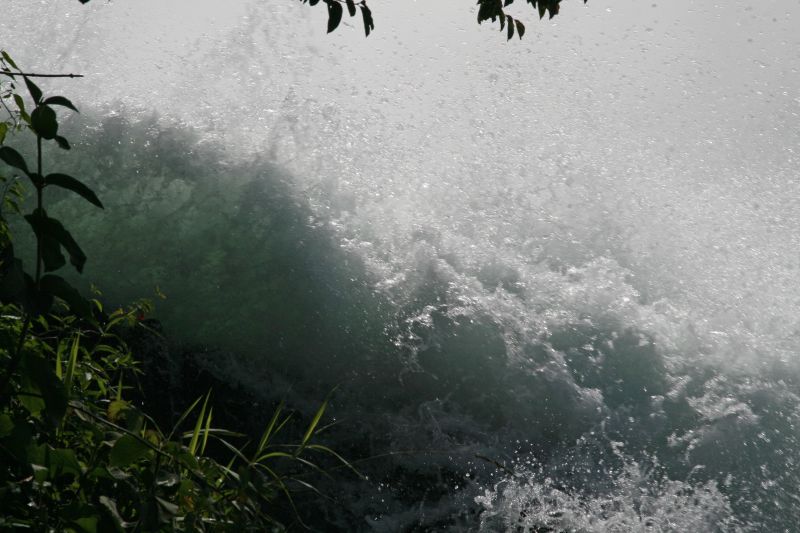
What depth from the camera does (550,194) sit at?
4.38m

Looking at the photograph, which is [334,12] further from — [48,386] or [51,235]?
[48,386]

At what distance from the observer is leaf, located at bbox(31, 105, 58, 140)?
41.7 inches

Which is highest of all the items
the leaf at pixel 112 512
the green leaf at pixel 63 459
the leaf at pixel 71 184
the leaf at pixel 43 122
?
the leaf at pixel 43 122

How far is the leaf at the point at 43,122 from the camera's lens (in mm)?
1059

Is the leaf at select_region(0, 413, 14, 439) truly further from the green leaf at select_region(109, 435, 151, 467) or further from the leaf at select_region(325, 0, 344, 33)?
the leaf at select_region(325, 0, 344, 33)


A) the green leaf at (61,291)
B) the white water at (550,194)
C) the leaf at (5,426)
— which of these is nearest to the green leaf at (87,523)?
the leaf at (5,426)

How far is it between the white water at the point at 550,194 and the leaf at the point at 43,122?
1.96 meters

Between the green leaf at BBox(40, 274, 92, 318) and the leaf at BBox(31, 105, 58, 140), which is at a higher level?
the leaf at BBox(31, 105, 58, 140)

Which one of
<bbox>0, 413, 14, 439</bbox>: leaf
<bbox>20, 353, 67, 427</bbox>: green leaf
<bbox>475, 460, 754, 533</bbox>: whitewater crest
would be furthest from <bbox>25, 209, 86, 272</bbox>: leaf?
<bbox>475, 460, 754, 533</bbox>: whitewater crest

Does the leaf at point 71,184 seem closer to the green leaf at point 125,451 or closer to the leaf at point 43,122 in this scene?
the leaf at point 43,122

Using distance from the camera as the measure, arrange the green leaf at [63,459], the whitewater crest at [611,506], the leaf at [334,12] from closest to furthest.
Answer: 1. the green leaf at [63,459]
2. the leaf at [334,12]
3. the whitewater crest at [611,506]

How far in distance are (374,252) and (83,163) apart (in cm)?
148

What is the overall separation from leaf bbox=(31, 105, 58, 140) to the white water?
1.96m

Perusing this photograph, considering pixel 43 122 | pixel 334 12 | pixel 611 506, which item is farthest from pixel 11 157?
pixel 611 506
